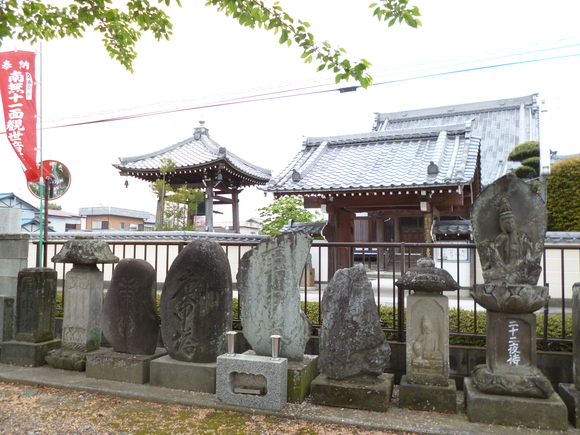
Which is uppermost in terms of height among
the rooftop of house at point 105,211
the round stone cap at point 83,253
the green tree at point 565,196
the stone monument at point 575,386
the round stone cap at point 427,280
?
the rooftop of house at point 105,211

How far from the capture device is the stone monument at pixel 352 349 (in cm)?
387

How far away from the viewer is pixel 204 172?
17.0 m

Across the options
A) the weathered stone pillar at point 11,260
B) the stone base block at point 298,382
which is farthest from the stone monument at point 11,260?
the stone base block at point 298,382

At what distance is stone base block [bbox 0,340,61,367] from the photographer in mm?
5289

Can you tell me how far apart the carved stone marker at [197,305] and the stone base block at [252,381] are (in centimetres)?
48

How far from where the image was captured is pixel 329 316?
13.3 feet

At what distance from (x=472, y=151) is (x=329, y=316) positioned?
10.1 m

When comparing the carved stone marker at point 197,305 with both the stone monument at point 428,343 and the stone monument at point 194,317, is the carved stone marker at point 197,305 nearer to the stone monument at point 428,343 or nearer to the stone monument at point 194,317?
the stone monument at point 194,317

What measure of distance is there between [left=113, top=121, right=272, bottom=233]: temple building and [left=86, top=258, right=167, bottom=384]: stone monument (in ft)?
38.3

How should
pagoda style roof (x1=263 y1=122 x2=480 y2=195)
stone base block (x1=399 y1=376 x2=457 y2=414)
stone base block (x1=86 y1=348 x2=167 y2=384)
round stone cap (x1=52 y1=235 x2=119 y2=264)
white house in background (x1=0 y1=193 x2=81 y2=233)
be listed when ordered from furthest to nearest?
white house in background (x1=0 y1=193 x2=81 y2=233)
pagoda style roof (x1=263 y1=122 x2=480 y2=195)
round stone cap (x1=52 y1=235 x2=119 y2=264)
stone base block (x1=86 y1=348 x2=167 y2=384)
stone base block (x1=399 y1=376 x2=457 y2=414)

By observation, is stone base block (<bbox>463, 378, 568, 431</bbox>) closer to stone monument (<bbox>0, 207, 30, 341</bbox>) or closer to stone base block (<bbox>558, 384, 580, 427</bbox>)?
stone base block (<bbox>558, 384, 580, 427</bbox>)

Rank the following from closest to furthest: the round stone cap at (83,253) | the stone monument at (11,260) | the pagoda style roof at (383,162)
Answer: the round stone cap at (83,253), the stone monument at (11,260), the pagoda style roof at (383,162)

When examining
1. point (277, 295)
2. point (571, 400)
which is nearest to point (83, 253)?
point (277, 295)

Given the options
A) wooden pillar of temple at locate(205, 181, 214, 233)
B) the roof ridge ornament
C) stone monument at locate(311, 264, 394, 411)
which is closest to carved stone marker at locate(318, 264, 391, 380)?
stone monument at locate(311, 264, 394, 411)
